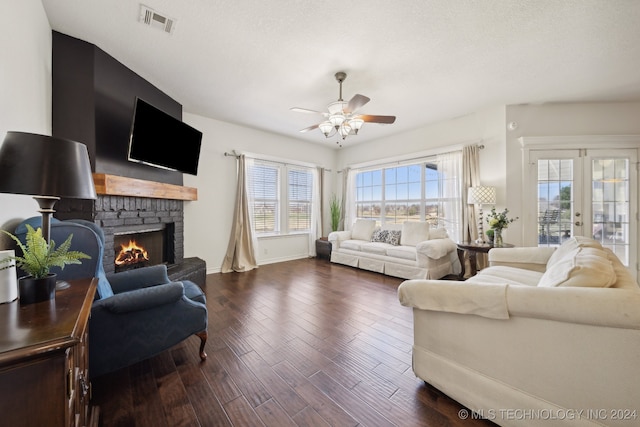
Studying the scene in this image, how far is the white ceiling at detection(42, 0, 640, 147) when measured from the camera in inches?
73.9

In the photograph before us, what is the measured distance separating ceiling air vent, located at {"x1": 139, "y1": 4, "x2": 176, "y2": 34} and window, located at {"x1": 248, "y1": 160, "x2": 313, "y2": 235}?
8.57 feet

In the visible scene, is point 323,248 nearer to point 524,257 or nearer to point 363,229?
point 363,229

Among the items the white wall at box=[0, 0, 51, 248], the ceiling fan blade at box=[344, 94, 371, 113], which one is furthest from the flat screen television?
the ceiling fan blade at box=[344, 94, 371, 113]

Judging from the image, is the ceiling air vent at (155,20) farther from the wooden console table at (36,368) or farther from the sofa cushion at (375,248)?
the sofa cushion at (375,248)

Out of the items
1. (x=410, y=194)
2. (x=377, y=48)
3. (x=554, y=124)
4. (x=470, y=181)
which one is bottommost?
(x=410, y=194)

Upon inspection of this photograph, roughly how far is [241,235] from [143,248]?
1484mm

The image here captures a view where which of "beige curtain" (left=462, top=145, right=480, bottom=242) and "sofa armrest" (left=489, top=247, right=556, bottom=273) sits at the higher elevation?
"beige curtain" (left=462, top=145, right=480, bottom=242)

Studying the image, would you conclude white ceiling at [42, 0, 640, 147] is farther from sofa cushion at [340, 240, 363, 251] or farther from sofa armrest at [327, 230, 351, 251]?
sofa armrest at [327, 230, 351, 251]

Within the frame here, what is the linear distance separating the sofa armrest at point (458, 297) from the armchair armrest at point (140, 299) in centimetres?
149

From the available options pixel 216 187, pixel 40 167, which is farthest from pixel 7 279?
pixel 216 187

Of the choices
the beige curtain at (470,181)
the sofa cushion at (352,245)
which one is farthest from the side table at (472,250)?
the sofa cushion at (352,245)

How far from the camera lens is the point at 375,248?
14.0 ft

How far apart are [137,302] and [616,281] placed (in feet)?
8.58

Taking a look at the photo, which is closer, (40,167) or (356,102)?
(40,167)
